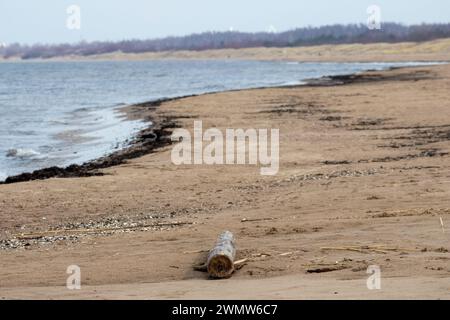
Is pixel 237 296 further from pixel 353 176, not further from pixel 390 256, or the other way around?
pixel 353 176

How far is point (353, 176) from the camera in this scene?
584 inches

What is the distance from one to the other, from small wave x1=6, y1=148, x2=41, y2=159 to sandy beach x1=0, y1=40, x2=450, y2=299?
374cm

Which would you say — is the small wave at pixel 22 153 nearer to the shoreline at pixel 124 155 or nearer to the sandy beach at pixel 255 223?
the shoreline at pixel 124 155

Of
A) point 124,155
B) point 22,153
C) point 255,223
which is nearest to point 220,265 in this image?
point 255,223

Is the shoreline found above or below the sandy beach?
below

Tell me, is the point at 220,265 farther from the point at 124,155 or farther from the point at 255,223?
the point at 124,155

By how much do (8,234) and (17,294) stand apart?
3.89m

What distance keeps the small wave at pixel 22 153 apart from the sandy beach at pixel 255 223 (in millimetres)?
3745

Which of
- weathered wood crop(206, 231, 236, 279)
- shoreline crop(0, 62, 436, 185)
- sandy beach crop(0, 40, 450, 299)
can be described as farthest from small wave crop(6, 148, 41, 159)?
weathered wood crop(206, 231, 236, 279)

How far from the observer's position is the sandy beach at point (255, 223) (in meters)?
8.23

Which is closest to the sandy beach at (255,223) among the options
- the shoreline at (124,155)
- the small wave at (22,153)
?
the shoreline at (124,155)

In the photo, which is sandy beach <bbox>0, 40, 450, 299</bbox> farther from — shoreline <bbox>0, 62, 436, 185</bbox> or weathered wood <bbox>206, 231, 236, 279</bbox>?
shoreline <bbox>0, 62, 436, 185</bbox>

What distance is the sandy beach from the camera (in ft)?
27.0

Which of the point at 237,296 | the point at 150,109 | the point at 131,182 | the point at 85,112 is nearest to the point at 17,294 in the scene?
the point at 237,296
